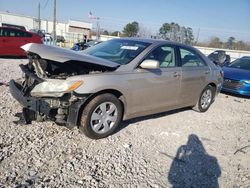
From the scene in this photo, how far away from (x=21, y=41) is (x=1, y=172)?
1106 centimetres

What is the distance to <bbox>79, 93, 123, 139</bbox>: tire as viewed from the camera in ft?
12.5

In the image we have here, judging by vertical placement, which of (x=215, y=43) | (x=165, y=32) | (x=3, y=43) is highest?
(x=165, y=32)

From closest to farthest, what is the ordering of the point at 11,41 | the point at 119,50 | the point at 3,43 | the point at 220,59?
the point at 119,50, the point at 3,43, the point at 11,41, the point at 220,59

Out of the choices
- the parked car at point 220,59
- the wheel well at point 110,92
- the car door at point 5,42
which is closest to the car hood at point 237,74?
the parked car at point 220,59

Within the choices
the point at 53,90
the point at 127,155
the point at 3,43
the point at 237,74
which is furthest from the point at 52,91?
the point at 3,43

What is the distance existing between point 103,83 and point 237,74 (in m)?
6.58

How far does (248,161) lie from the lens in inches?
159

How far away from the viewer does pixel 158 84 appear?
4645 mm

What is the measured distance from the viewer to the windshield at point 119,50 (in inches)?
176

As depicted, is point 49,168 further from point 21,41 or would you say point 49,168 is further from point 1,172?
point 21,41

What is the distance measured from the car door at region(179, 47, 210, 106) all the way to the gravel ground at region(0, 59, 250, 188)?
646mm

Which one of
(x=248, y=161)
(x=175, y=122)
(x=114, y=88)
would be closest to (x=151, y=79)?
(x=114, y=88)

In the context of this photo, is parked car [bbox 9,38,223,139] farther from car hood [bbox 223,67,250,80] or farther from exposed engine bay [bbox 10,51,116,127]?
car hood [bbox 223,67,250,80]

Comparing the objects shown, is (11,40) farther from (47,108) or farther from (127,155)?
(127,155)
